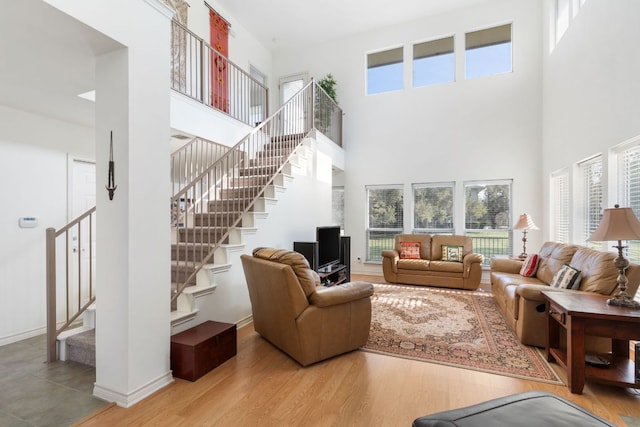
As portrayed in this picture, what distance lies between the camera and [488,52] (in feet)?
20.7

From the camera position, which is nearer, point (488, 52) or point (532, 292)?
point (532, 292)

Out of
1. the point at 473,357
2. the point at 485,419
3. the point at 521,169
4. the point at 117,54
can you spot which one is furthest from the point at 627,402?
the point at 521,169

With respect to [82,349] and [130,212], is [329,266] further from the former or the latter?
[130,212]

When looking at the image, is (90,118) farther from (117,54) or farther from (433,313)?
(433,313)

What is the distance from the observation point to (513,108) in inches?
237

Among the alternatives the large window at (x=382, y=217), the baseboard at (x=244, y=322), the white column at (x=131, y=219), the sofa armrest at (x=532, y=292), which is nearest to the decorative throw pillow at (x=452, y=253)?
the large window at (x=382, y=217)

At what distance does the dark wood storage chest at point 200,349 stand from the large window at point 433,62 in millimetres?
6375

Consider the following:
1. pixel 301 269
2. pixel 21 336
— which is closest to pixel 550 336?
pixel 301 269

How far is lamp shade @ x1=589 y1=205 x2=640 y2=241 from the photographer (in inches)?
88.7

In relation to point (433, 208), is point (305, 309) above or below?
below

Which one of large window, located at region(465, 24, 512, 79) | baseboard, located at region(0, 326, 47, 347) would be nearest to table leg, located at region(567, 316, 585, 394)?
baseboard, located at region(0, 326, 47, 347)

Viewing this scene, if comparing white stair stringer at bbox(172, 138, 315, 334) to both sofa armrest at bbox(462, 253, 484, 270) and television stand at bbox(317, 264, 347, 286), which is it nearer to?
television stand at bbox(317, 264, 347, 286)

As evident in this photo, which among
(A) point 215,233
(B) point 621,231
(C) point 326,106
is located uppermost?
(C) point 326,106

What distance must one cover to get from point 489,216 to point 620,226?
4099mm
